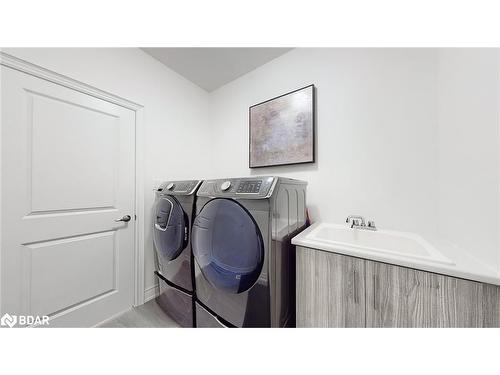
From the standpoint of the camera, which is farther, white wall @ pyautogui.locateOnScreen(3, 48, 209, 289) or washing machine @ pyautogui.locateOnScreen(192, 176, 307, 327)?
white wall @ pyautogui.locateOnScreen(3, 48, 209, 289)

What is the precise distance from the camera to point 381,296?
786 millimetres

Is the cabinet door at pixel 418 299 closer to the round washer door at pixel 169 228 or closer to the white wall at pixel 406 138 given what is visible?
the white wall at pixel 406 138

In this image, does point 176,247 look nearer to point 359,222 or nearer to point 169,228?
point 169,228

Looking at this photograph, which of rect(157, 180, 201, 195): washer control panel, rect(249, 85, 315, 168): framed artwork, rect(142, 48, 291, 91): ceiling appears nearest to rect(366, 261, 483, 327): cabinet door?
rect(249, 85, 315, 168): framed artwork

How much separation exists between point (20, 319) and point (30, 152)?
3.56 ft

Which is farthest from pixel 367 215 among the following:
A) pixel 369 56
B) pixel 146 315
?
pixel 146 315

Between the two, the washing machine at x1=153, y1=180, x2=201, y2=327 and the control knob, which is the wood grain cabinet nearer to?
the control knob

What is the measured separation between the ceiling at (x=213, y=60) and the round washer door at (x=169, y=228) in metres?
1.44

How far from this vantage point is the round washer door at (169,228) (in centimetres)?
127

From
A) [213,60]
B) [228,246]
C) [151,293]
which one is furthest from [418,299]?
[213,60]

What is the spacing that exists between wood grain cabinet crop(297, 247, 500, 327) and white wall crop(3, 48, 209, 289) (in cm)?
157

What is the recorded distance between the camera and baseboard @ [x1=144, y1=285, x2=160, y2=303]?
5.38 feet

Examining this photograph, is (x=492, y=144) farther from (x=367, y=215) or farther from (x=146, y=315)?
(x=146, y=315)

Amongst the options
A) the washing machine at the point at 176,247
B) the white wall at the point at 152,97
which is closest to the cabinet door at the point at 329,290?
the washing machine at the point at 176,247
